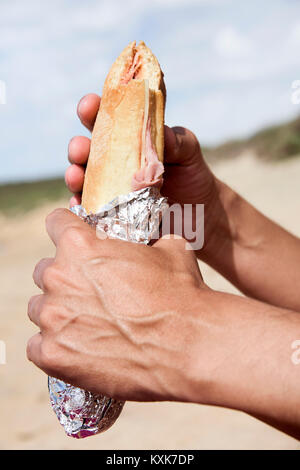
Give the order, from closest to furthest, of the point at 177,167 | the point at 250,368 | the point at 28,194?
the point at 250,368 → the point at 177,167 → the point at 28,194

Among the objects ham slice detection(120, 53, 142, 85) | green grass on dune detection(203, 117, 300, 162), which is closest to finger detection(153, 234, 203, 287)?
ham slice detection(120, 53, 142, 85)

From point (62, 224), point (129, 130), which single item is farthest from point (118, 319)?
point (129, 130)

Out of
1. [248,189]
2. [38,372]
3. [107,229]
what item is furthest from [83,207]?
[248,189]

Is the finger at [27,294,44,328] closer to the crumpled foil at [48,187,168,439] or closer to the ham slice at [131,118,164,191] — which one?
the crumpled foil at [48,187,168,439]

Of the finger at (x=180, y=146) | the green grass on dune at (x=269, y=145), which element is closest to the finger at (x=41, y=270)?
the finger at (x=180, y=146)

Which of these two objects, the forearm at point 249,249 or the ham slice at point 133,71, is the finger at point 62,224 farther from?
the forearm at point 249,249

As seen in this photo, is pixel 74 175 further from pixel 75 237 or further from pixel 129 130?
pixel 75 237
